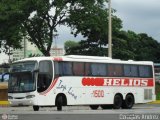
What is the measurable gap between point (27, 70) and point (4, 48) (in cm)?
2492

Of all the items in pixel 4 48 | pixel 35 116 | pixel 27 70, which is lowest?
pixel 35 116

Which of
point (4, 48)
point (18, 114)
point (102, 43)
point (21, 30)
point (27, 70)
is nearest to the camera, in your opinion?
point (18, 114)

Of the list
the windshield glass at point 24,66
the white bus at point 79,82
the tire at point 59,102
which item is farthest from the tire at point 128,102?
the windshield glass at point 24,66

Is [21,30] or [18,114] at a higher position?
[21,30]

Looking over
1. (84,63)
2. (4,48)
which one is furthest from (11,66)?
(4,48)

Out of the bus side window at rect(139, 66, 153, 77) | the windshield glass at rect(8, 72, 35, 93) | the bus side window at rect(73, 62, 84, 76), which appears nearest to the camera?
the windshield glass at rect(8, 72, 35, 93)

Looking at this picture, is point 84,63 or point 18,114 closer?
point 18,114

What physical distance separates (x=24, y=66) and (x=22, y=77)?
625mm

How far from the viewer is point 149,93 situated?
37469 mm

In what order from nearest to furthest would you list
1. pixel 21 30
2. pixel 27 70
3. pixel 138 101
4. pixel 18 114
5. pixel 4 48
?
pixel 18 114 < pixel 27 70 < pixel 138 101 < pixel 21 30 < pixel 4 48

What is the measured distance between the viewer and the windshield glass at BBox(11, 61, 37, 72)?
30547mm

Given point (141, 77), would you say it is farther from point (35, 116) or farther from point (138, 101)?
point (35, 116)

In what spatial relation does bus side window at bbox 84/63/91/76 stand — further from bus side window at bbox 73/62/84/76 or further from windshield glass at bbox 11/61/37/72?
→ windshield glass at bbox 11/61/37/72

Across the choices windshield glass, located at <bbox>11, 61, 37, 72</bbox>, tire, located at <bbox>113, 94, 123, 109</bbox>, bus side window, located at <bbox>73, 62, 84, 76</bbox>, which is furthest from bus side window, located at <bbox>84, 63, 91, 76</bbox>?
windshield glass, located at <bbox>11, 61, 37, 72</bbox>
